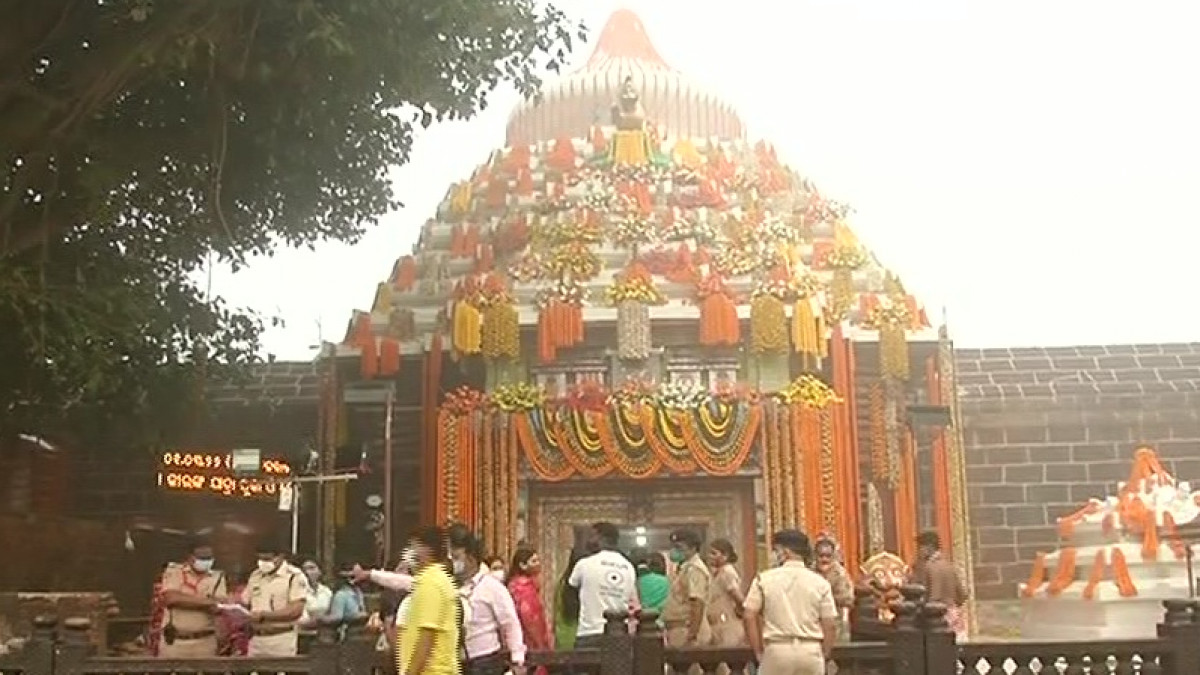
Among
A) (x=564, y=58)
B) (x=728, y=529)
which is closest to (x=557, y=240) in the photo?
(x=728, y=529)

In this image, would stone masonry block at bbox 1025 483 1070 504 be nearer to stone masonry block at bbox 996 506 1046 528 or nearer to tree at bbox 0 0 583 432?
stone masonry block at bbox 996 506 1046 528

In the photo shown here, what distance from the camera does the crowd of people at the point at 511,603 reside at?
6.21 m

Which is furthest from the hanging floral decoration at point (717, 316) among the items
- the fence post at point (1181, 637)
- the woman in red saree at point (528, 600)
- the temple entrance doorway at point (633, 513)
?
the fence post at point (1181, 637)

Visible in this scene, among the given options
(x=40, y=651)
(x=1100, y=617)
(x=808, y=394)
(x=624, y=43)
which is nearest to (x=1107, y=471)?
(x=1100, y=617)

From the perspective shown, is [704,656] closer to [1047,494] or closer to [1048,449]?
[1047,494]

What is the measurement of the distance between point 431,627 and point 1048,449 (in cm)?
1291

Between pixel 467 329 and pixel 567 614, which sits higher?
pixel 467 329

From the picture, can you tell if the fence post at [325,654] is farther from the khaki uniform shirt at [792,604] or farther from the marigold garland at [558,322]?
the marigold garland at [558,322]

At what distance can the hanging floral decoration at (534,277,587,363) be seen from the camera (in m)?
15.4

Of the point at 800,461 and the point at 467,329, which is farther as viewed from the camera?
the point at 467,329

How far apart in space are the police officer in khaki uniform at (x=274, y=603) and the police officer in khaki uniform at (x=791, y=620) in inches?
149

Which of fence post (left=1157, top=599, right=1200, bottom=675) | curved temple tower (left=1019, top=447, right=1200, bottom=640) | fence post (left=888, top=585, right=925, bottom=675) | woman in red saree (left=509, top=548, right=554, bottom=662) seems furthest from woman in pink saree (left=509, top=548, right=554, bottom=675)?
curved temple tower (left=1019, top=447, right=1200, bottom=640)

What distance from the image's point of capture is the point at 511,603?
265 inches

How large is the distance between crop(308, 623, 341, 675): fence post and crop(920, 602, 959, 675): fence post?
9.70 ft
